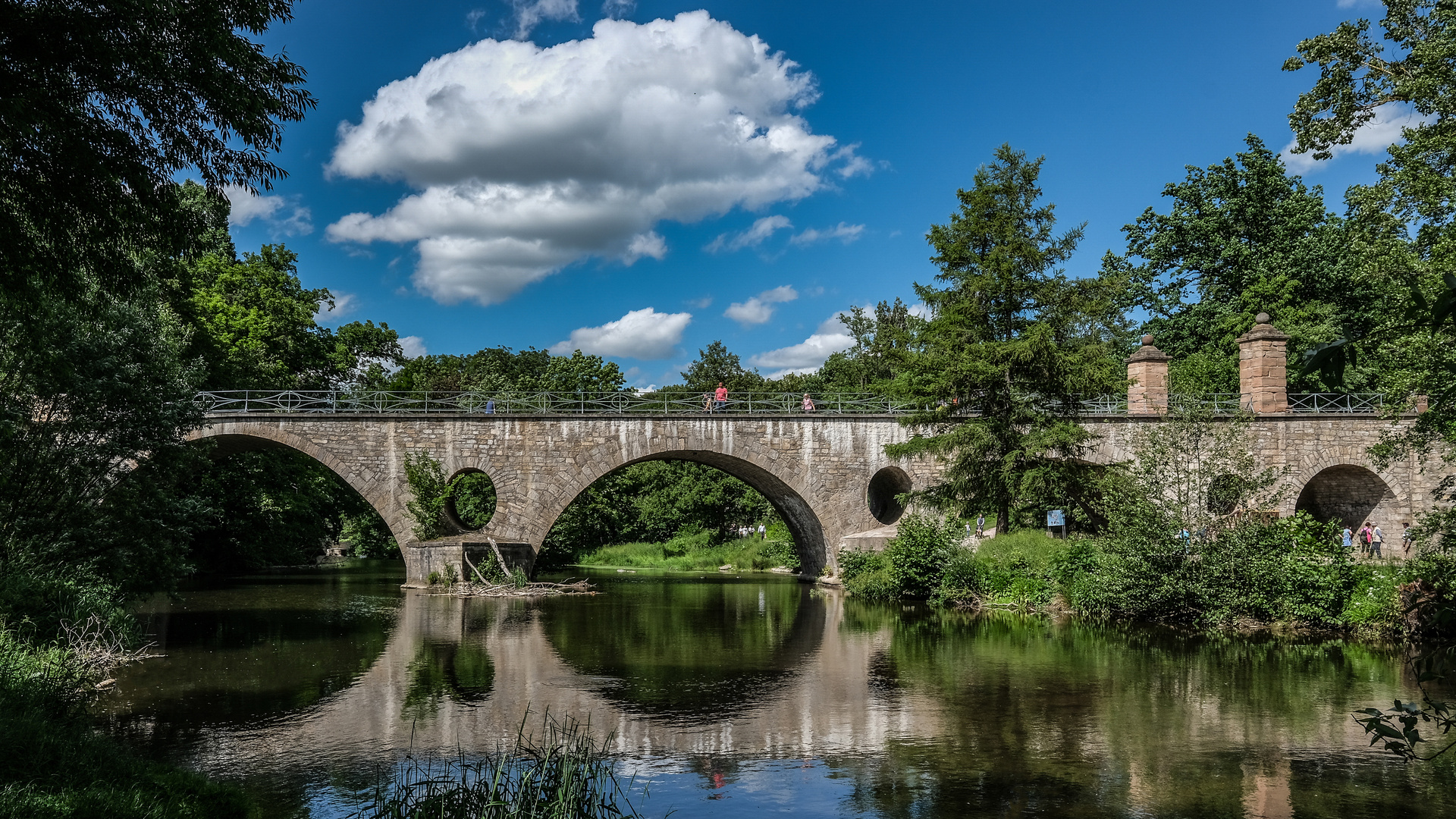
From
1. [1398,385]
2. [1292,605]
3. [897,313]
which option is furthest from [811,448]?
[897,313]

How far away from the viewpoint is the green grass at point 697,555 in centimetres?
4056

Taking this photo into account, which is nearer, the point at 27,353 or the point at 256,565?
the point at 27,353

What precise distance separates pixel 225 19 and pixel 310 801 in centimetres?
618

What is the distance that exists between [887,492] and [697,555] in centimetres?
1440

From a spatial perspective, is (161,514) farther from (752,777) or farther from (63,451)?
(752,777)

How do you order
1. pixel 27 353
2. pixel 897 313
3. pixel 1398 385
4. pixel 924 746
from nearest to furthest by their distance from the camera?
pixel 924 746, pixel 27 353, pixel 1398 385, pixel 897 313

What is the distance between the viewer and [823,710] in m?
11.5

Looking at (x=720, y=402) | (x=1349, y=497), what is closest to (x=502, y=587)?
(x=720, y=402)

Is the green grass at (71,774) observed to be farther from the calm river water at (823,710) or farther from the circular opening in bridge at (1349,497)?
the circular opening in bridge at (1349,497)

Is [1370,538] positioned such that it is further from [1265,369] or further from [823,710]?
[823,710]

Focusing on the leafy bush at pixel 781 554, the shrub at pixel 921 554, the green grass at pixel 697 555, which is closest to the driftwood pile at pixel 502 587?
the shrub at pixel 921 554

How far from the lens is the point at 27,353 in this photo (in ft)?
41.0

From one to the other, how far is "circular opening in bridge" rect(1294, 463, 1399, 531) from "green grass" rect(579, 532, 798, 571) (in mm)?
18269

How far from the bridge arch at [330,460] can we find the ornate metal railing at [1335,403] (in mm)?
→ 27358
